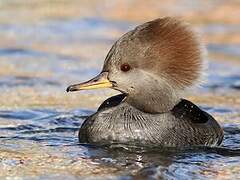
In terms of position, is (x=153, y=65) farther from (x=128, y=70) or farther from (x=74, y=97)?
(x=74, y=97)

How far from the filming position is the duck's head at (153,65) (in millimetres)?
8031

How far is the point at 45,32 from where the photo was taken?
1633 cm

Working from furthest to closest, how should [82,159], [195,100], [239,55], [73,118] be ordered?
[239,55] → [195,100] → [73,118] → [82,159]

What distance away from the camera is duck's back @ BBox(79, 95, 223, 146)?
8.14m

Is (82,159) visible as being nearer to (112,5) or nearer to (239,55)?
(239,55)

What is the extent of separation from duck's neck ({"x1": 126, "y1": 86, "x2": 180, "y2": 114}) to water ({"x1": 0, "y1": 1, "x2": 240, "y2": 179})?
0.39 meters

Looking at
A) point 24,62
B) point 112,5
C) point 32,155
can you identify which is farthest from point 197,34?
point 112,5

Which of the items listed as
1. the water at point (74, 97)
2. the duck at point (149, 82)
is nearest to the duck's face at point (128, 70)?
the duck at point (149, 82)

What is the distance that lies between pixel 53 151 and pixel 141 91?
1042 mm

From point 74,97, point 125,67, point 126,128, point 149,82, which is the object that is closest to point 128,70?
point 125,67

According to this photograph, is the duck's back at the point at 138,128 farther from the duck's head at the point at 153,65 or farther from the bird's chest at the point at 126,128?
the duck's head at the point at 153,65

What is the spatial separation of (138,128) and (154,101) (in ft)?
0.99

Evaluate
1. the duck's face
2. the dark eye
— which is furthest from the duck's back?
the dark eye

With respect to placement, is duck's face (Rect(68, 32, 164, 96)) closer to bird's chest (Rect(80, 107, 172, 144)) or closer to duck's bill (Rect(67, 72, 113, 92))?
duck's bill (Rect(67, 72, 113, 92))
